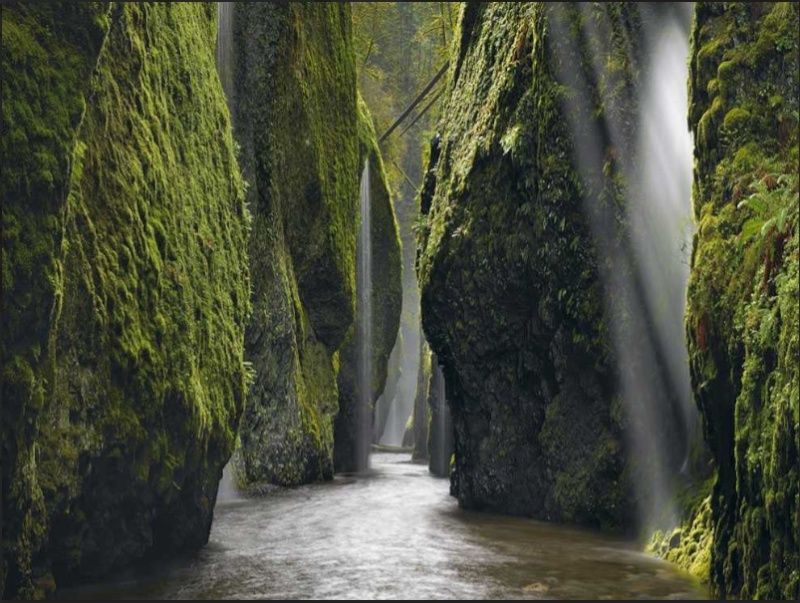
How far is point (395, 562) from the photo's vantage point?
9.75 meters

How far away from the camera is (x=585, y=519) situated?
1333 cm

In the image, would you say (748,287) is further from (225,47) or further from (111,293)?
(225,47)

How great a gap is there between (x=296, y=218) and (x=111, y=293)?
45.0 feet

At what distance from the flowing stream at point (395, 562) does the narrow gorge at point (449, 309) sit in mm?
63

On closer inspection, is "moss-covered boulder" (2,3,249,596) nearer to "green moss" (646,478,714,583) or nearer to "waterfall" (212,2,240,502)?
"green moss" (646,478,714,583)

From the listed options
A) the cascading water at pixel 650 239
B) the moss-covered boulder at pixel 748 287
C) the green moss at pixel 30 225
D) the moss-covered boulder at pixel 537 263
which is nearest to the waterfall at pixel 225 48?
the moss-covered boulder at pixel 537 263

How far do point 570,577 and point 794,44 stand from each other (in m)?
4.88

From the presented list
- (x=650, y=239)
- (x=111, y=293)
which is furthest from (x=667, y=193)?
(x=111, y=293)

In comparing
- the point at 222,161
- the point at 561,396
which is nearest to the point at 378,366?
the point at 561,396

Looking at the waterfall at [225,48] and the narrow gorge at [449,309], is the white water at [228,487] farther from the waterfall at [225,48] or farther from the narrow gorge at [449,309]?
the waterfall at [225,48]

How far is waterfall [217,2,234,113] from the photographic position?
63.3 ft

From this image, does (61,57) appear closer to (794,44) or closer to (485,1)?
(794,44)

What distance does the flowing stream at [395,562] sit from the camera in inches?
322

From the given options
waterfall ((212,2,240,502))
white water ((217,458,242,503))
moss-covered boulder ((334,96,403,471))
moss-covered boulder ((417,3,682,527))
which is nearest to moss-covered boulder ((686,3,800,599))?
moss-covered boulder ((417,3,682,527))
